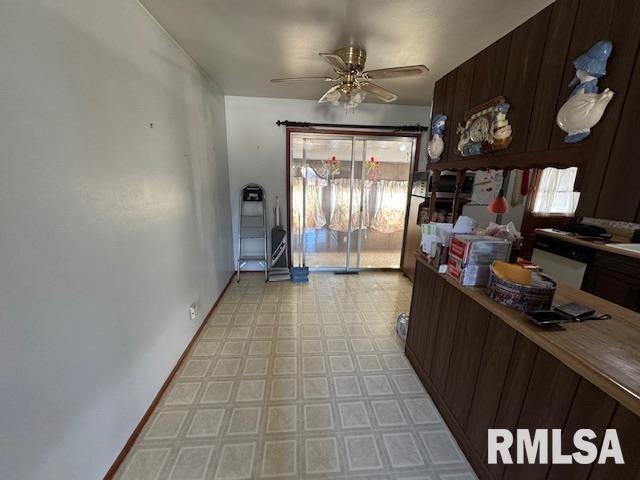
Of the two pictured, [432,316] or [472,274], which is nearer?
[472,274]

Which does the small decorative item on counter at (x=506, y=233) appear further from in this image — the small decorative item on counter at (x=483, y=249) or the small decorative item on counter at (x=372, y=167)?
the small decorative item on counter at (x=372, y=167)

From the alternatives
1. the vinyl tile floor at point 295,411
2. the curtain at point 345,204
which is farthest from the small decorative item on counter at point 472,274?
the curtain at point 345,204

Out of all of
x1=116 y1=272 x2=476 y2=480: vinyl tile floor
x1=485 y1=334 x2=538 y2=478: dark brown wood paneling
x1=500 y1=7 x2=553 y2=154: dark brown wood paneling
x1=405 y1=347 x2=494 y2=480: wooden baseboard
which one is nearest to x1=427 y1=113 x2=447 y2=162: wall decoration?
x1=500 y1=7 x2=553 y2=154: dark brown wood paneling

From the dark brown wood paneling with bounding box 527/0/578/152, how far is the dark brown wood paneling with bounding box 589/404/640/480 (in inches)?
36.6

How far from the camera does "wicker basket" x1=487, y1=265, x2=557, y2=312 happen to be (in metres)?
1.09

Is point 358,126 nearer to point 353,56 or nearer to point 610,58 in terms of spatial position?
point 353,56

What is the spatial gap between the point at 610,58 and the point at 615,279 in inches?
80.1

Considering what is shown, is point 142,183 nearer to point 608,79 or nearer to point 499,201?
point 608,79

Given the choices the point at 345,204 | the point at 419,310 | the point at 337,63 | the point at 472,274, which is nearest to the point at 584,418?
the point at 472,274

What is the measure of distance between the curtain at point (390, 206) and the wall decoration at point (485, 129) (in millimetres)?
2308

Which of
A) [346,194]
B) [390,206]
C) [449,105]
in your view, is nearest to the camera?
[449,105]

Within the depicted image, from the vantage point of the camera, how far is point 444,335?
162 cm

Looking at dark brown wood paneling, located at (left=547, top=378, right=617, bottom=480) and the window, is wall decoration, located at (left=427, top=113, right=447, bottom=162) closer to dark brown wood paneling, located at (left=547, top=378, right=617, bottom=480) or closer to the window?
the window

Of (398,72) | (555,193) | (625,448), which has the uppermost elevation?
(398,72)
